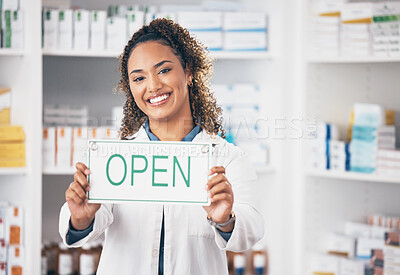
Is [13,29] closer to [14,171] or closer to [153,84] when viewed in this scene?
[14,171]

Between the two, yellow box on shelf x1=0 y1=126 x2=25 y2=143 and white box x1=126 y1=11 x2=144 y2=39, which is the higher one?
white box x1=126 y1=11 x2=144 y2=39

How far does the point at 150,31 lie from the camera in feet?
4.44

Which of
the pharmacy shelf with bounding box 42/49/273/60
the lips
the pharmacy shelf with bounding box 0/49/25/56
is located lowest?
the lips

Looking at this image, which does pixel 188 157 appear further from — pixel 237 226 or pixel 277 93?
pixel 277 93

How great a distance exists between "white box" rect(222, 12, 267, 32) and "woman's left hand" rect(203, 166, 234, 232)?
1.48 metres

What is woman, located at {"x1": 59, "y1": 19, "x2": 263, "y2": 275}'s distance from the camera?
1.29m

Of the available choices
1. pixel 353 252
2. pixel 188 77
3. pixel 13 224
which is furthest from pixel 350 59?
pixel 13 224

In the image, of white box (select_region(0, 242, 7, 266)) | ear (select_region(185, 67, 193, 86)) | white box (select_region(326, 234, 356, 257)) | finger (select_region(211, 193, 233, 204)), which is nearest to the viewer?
finger (select_region(211, 193, 233, 204))

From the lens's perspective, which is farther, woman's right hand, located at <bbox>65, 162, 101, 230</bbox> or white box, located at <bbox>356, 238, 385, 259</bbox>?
white box, located at <bbox>356, 238, 385, 259</bbox>

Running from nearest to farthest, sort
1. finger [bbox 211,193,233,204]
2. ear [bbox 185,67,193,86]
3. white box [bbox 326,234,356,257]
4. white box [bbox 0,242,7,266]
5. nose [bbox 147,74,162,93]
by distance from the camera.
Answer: finger [bbox 211,193,233,204] < nose [bbox 147,74,162,93] < ear [bbox 185,67,193,86] < white box [bbox 0,242,7,266] < white box [bbox 326,234,356,257]

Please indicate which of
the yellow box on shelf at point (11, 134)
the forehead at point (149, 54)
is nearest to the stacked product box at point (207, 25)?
the yellow box on shelf at point (11, 134)

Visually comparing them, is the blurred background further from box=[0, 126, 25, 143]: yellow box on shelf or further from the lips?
the lips

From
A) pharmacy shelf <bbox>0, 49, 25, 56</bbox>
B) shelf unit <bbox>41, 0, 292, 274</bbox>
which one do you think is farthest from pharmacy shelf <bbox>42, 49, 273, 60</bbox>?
pharmacy shelf <bbox>0, 49, 25, 56</bbox>

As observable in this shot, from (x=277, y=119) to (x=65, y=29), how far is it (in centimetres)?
117
